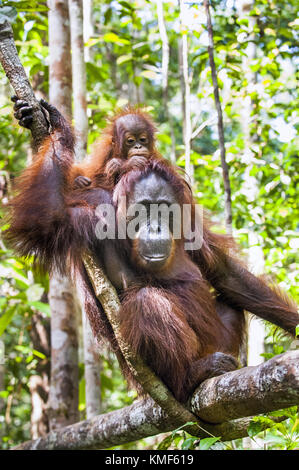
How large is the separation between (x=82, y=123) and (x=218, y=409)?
113 inches

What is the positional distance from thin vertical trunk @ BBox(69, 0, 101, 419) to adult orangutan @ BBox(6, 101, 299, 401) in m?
1.19

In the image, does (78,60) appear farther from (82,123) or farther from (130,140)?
(130,140)

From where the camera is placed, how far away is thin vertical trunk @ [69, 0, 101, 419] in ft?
13.5

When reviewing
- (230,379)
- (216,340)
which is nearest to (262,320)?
(216,340)

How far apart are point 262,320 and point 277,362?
1793 millimetres

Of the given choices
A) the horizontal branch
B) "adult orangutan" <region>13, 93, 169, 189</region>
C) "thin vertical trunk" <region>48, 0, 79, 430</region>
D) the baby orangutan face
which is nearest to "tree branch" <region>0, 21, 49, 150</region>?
"adult orangutan" <region>13, 93, 169, 189</region>

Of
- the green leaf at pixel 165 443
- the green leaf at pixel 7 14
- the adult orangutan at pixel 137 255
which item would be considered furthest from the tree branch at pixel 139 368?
the green leaf at pixel 7 14

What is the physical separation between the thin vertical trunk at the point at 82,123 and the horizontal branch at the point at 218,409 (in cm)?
50

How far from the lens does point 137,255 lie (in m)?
2.75

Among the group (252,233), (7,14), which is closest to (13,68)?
(7,14)

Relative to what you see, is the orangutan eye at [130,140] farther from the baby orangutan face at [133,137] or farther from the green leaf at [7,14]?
the green leaf at [7,14]

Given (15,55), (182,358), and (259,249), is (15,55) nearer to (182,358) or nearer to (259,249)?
(182,358)

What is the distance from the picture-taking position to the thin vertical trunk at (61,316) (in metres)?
4.11

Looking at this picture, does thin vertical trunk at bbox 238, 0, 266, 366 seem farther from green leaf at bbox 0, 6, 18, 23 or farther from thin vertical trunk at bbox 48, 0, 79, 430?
green leaf at bbox 0, 6, 18, 23
